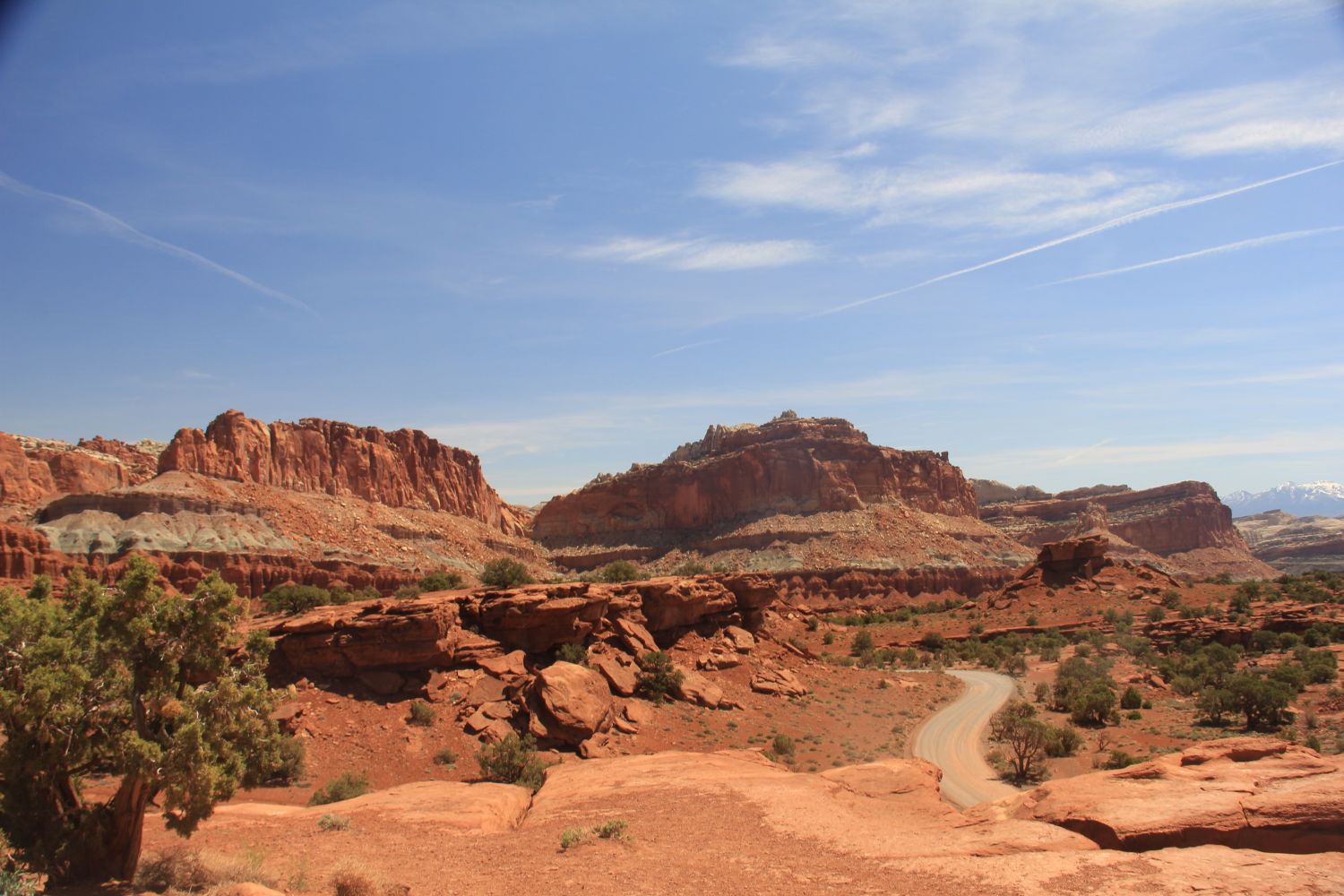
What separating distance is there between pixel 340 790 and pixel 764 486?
299 ft

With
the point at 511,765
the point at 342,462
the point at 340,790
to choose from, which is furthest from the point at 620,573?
the point at 342,462

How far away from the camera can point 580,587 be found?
3328cm

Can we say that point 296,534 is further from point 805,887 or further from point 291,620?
point 805,887

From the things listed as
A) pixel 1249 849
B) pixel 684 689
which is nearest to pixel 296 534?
pixel 684 689

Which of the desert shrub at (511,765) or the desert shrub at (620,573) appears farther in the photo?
the desert shrub at (620,573)

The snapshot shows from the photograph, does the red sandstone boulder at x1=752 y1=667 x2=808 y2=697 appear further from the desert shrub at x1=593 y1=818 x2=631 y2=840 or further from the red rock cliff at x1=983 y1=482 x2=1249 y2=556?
the red rock cliff at x1=983 y1=482 x2=1249 y2=556

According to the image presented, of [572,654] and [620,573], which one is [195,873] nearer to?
[572,654]

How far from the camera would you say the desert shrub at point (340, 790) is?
19.7 metres

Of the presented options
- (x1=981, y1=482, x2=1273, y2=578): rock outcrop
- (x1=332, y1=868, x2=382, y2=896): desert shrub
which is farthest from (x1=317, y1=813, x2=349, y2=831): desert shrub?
(x1=981, y1=482, x2=1273, y2=578): rock outcrop

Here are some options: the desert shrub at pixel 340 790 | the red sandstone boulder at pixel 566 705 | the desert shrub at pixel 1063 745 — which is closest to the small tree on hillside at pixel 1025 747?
the desert shrub at pixel 1063 745

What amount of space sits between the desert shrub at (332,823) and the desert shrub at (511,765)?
589 centimetres

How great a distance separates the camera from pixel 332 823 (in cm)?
1549

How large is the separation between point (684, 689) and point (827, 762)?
21.7 feet

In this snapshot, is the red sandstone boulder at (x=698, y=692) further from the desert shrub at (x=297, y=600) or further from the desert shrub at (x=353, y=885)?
the desert shrub at (x=353, y=885)
